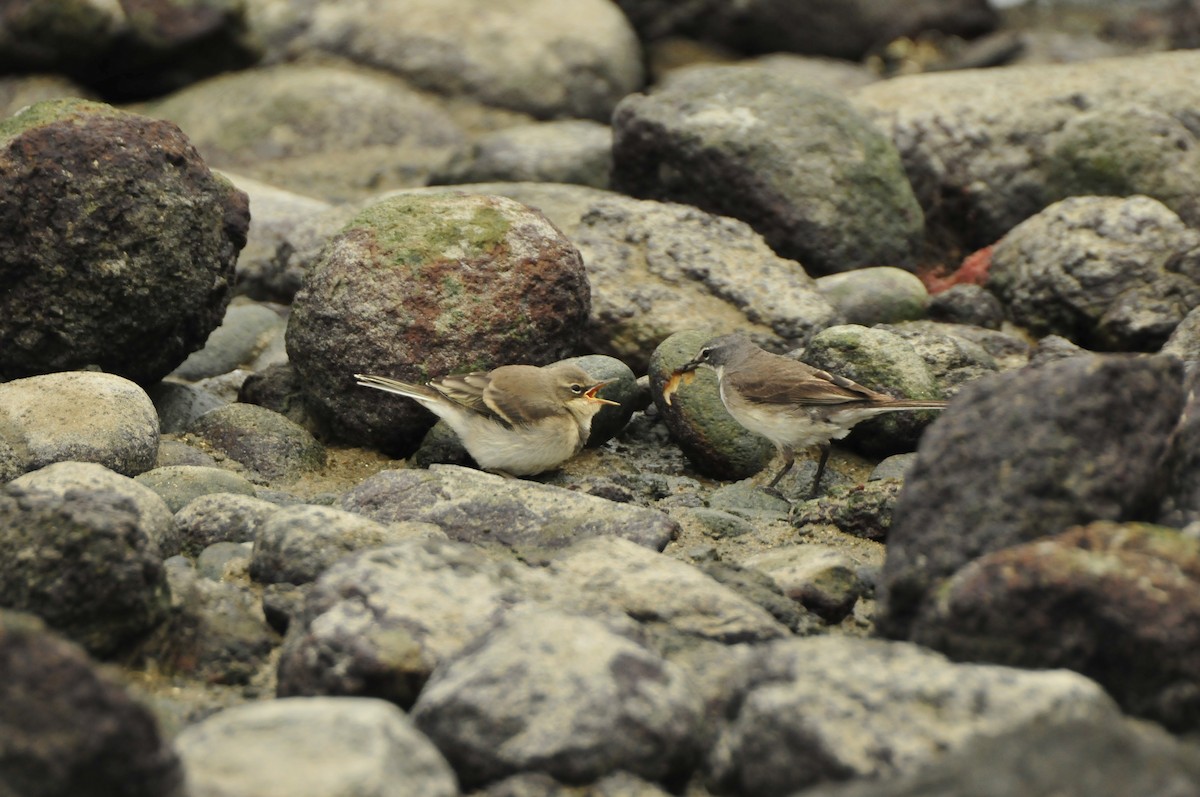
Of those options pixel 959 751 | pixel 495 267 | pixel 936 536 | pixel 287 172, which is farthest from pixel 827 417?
pixel 287 172

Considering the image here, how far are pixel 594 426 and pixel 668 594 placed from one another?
3481 millimetres

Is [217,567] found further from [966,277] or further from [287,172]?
[287,172]

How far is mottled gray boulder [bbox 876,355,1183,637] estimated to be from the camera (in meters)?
5.75

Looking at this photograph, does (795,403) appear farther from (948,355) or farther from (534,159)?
(534,159)

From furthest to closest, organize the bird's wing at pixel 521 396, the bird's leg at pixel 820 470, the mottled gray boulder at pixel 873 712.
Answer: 1. the bird's leg at pixel 820 470
2. the bird's wing at pixel 521 396
3. the mottled gray boulder at pixel 873 712

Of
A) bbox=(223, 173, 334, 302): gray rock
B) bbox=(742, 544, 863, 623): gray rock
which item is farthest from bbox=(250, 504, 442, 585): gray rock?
bbox=(223, 173, 334, 302): gray rock

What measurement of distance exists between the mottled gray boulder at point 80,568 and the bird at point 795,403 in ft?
14.2

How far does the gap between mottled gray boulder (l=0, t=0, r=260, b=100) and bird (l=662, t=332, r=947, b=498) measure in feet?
33.3

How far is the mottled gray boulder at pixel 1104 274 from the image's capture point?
11.3 meters

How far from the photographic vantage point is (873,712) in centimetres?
486

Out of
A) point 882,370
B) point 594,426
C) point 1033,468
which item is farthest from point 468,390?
point 1033,468

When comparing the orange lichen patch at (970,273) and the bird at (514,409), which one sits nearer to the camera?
the bird at (514,409)

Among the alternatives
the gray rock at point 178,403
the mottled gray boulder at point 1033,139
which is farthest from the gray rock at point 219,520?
the mottled gray boulder at point 1033,139

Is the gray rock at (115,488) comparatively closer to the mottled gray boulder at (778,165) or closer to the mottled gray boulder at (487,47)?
the mottled gray boulder at (778,165)
